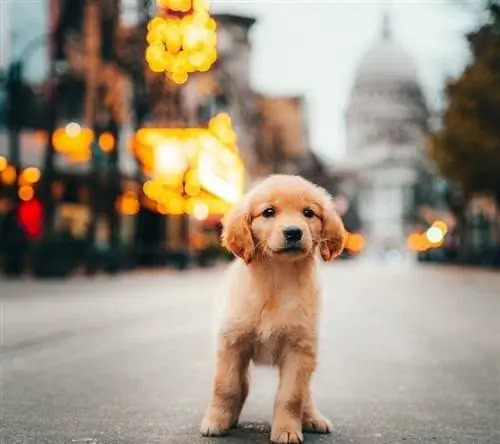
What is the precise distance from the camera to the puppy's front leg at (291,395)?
5.14 m

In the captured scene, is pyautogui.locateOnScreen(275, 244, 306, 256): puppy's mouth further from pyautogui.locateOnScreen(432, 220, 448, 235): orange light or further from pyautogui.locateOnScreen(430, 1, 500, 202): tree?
pyautogui.locateOnScreen(432, 220, 448, 235): orange light

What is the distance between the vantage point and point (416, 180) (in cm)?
15600

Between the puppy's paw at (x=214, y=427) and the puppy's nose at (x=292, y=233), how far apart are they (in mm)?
1114

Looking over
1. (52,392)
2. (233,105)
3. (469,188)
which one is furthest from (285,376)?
(233,105)

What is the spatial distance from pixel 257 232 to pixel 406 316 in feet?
39.1

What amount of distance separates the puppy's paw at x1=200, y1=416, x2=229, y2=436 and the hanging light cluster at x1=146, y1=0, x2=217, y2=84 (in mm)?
21366

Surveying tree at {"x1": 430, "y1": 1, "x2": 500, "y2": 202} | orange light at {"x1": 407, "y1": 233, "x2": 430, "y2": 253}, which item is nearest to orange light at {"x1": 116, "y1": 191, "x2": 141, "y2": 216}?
tree at {"x1": 430, "y1": 1, "x2": 500, "y2": 202}

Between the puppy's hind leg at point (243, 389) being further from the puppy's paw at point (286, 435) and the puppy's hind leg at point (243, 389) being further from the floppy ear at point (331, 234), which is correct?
the floppy ear at point (331, 234)

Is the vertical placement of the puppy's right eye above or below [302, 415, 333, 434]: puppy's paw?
above

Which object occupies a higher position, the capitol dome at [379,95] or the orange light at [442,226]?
the capitol dome at [379,95]

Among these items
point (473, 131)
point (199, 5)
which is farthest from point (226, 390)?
point (473, 131)

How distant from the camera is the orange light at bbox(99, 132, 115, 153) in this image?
134 feet

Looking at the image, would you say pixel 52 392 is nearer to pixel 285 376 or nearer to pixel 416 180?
pixel 285 376

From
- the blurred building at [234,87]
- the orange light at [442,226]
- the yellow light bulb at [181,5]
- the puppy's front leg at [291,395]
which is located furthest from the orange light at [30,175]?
the orange light at [442,226]
